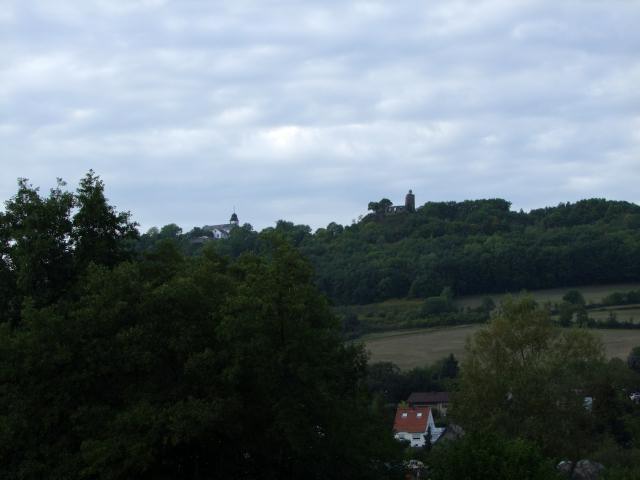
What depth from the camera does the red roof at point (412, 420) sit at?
2741 inches

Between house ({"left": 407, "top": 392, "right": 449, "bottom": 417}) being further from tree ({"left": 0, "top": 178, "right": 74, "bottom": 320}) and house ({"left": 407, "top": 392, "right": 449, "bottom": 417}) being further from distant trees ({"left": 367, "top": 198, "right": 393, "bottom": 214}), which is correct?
distant trees ({"left": 367, "top": 198, "right": 393, "bottom": 214})

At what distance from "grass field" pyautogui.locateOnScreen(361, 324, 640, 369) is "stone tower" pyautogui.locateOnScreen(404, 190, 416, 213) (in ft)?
245

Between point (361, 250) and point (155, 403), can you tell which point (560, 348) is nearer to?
point (155, 403)

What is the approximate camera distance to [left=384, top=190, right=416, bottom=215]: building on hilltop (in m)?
164

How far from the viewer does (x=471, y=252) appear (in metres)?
115

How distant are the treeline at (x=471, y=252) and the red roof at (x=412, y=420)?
94.8ft

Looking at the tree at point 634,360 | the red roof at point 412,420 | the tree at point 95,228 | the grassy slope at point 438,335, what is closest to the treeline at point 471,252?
the grassy slope at point 438,335

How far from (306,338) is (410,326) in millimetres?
75549

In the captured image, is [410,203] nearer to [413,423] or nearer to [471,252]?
[471,252]

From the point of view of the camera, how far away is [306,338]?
71.8ft

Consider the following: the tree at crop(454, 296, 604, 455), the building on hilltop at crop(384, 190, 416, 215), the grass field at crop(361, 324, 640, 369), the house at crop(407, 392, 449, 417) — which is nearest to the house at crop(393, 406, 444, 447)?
the house at crop(407, 392, 449, 417)

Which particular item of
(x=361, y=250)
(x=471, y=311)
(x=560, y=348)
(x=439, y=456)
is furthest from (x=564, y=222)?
(x=439, y=456)

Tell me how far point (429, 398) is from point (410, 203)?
323 ft

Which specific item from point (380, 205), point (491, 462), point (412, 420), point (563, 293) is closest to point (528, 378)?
point (491, 462)
